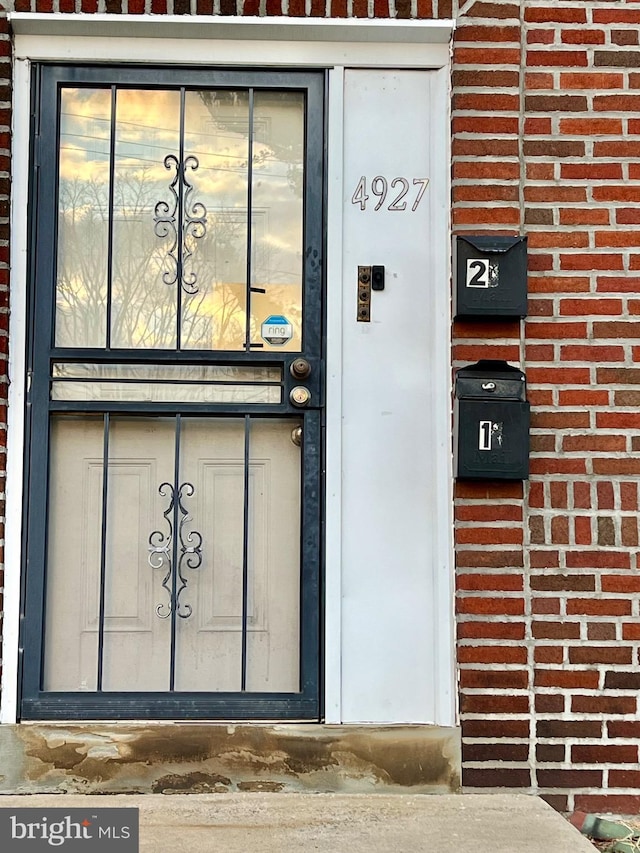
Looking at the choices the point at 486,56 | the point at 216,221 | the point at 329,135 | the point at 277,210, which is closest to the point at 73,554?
the point at 216,221

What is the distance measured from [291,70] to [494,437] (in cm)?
158

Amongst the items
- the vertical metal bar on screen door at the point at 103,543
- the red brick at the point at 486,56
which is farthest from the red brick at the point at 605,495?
the vertical metal bar on screen door at the point at 103,543

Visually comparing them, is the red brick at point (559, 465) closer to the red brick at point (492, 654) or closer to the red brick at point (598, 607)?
the red brick at point (598, 607)

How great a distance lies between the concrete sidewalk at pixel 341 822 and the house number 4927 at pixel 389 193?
7.00 ft

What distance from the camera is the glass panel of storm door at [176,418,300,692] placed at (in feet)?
11.9

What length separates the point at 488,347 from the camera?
3.61m

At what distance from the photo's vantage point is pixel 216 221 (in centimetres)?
376

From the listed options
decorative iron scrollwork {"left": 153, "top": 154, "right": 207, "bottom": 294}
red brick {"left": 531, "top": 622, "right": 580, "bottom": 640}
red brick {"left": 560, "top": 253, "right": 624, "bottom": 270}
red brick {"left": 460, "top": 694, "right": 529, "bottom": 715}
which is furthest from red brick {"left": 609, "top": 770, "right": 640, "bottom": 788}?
decorative iron scrollwork {"left": 153, "top": 154, "right": 207, "bottom": 294}

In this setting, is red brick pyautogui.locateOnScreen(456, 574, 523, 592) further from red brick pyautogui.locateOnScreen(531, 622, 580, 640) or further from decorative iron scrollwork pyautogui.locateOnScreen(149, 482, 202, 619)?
decorative iron scrollwork pyautogui.locateOnScreen(149, 482, 202, 619)

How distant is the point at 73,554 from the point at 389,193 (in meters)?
1.79

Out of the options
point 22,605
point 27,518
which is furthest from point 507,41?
point 22,605

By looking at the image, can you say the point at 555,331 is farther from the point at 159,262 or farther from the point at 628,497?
the point at 159,262

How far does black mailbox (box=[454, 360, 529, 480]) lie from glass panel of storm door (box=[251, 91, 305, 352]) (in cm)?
67

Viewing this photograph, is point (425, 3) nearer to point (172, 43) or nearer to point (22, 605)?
point (172, 43)
